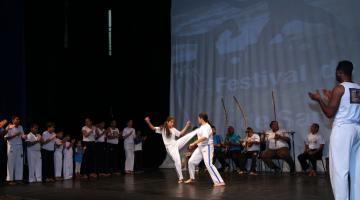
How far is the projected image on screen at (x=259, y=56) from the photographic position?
10.2m

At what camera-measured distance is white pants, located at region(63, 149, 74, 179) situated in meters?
10.2

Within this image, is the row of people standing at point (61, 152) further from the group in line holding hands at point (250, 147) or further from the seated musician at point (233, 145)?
the seated musician at point (233, 145)

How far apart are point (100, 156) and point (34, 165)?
1627 millimetres

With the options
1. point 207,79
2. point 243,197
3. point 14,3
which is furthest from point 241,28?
point 243,197

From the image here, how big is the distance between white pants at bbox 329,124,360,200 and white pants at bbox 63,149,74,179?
7.77 m

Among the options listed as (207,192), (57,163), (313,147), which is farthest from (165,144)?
(313,147)

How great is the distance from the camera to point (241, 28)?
1184 cm

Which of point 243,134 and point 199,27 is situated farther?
point 199,27

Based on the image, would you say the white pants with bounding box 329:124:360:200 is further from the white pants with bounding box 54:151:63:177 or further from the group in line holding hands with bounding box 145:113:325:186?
the white pants with bounding box 54:151:63:177

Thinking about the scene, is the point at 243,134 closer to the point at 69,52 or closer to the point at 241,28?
the point at 241,28

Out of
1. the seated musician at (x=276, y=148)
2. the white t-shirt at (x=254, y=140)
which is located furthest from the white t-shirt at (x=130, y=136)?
the seated musician at (x=276, y=148)

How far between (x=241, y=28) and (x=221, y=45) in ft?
2.68

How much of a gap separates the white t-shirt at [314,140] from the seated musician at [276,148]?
0.54 meters

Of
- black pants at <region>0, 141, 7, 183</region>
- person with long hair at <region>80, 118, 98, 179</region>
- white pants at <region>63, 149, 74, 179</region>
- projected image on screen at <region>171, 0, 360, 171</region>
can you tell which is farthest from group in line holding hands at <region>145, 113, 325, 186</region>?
black pants at <region>0, 141, 7, 183</region>
